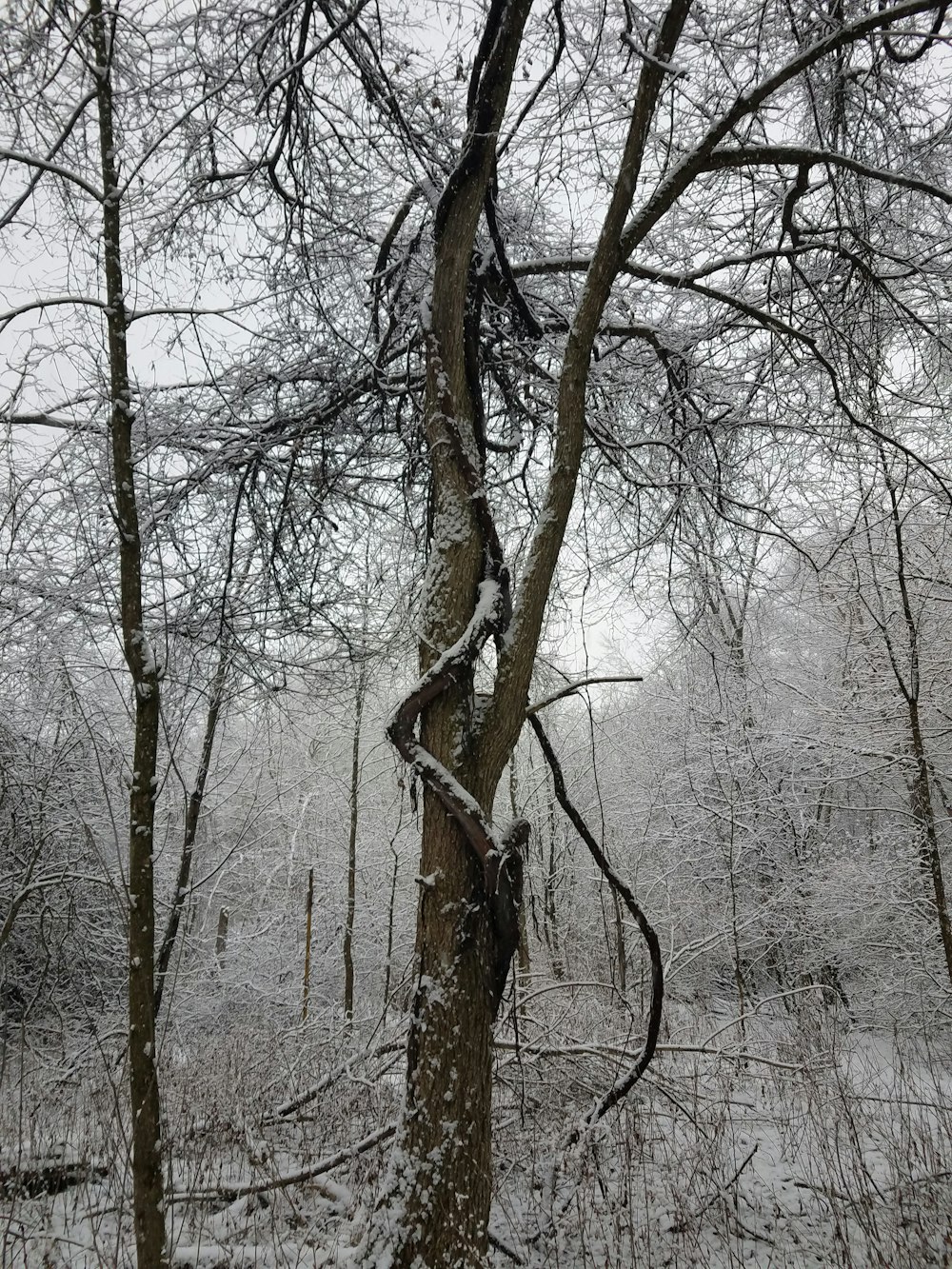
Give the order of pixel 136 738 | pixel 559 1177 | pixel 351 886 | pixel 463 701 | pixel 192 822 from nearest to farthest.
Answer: pixel 136 738 → pixel 463 701 → pixel 559 1177 → pixel 192 822 → pixel 351 886

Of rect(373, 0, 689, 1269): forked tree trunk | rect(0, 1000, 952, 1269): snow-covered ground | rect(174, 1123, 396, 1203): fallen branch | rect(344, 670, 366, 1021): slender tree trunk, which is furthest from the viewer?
rect(344, 670, 366, 1021): slender tree trunk

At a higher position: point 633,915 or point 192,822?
point 192,822

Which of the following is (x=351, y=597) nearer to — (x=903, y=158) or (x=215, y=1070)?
(x=903, y=158)

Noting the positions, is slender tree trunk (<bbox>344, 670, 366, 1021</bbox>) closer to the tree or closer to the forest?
the forest

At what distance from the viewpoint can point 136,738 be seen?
2299 millimetres

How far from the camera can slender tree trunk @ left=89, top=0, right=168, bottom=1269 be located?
2.03m

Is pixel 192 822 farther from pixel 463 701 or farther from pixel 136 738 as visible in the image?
pixel 463 701

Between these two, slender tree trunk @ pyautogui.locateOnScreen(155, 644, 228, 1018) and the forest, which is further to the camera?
slender tree trunk @ pyautogui.locateOnScreen(155, 644, 228, 1018)

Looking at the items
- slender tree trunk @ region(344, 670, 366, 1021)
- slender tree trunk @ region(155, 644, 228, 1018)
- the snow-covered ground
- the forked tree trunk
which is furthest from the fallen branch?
slender tree trunk @ region(344, 670, 366, 1021)

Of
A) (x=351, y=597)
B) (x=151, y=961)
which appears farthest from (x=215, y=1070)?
(x=151, y=961)

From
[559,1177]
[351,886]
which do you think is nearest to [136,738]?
[559,1177]

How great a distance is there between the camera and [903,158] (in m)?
3.20

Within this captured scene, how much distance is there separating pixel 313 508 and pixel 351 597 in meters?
0.81

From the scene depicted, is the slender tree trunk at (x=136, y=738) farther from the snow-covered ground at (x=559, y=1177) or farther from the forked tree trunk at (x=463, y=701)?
the forked tree trunk at (x=463, y=701)
